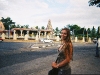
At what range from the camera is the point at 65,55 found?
368cm

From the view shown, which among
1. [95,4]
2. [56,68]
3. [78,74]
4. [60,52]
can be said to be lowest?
[78,74]

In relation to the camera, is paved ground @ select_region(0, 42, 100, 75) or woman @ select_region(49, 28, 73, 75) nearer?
woman @ select_region(49, 28, 73, 75)

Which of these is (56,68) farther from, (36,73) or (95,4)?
(95,4)

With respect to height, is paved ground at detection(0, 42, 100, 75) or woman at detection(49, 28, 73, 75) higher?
woman at detection(49, 28, 73, 75)

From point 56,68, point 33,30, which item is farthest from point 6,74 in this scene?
point 33,30

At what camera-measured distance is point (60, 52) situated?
3754 mm

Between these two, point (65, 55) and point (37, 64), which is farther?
point (37, 64)

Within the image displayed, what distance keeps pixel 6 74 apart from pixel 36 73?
48.5 inches

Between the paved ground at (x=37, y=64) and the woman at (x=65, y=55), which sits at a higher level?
the woman at (x=65, y=55)

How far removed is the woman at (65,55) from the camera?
367 cm

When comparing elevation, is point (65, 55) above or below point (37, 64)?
above

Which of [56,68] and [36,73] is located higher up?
[56,68]

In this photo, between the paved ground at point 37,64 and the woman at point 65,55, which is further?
the paved ground at point 37,64

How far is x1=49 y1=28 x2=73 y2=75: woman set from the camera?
367 cm
